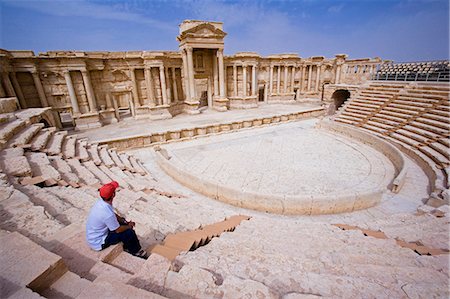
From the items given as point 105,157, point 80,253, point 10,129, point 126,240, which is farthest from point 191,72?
point 80,253

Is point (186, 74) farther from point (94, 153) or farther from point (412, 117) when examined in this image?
point (412, 117)

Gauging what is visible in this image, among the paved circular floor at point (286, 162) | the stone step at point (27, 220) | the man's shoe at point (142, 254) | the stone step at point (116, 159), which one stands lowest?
the paved circular floor at point (286, 162)

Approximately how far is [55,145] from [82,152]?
935mm

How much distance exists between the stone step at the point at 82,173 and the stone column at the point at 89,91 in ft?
31.1

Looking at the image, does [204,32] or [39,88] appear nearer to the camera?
[39,88]

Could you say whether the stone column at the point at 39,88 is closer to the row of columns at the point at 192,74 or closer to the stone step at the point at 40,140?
the stone step at the point at 40,140

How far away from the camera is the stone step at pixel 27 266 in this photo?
176 cm

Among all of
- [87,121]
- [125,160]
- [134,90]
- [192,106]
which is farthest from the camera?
[192,106]

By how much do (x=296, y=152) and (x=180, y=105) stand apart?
12.6m

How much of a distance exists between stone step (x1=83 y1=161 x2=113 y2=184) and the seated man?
4.15 m

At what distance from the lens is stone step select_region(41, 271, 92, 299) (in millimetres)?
1816

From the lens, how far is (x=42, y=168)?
5.59 metres

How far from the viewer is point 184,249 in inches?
110

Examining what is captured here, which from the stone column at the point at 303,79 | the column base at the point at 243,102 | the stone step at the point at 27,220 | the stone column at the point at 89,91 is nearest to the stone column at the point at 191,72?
the column base at the point at 243,102
